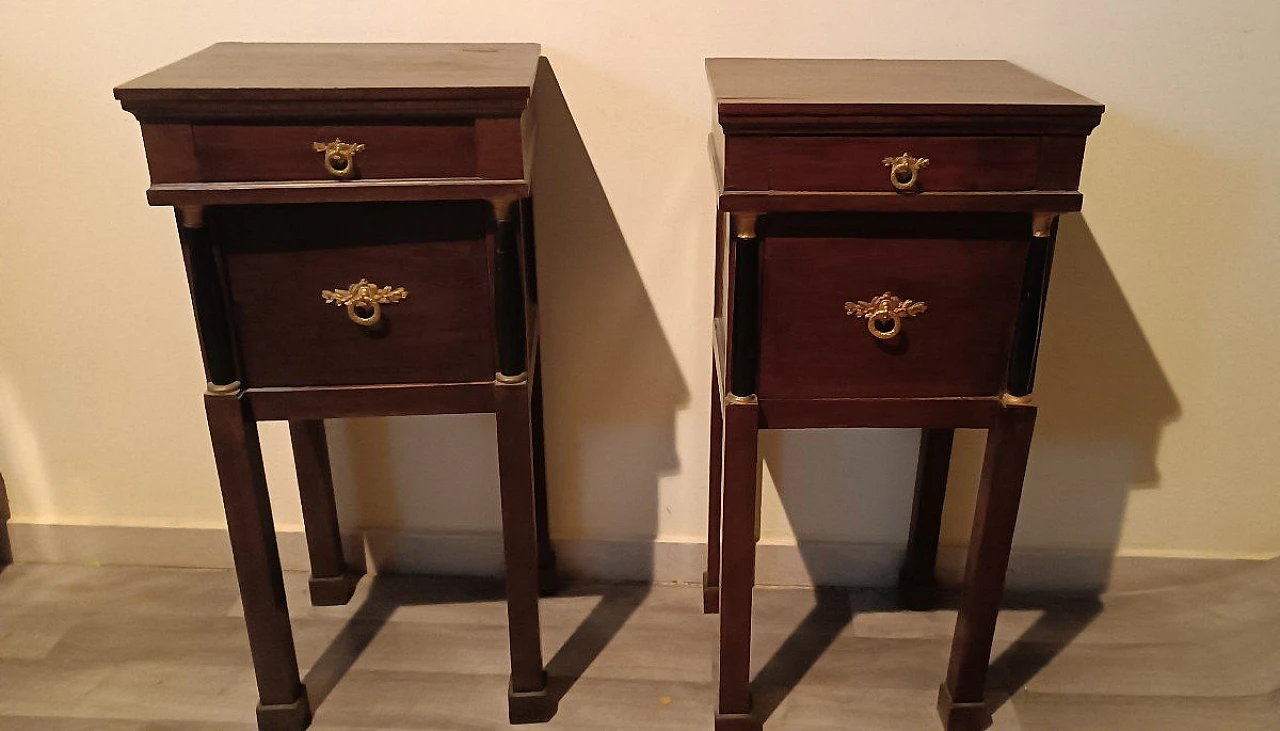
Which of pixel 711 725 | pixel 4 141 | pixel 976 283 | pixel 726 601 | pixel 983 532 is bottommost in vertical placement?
pixel 711 725

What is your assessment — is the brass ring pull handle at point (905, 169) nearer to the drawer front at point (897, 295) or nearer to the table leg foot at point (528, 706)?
the drawer front at point (897, 295)

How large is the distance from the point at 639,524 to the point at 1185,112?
3.71 ft

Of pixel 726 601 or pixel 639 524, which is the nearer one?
pixel 726 601

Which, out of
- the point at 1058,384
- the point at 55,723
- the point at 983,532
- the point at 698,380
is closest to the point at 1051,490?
the point at 1058,384

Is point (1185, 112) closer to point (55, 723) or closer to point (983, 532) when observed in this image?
point (983, 532)

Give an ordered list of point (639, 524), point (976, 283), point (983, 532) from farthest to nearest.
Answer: point (639, 524), point (983, 532), point (976, 283)

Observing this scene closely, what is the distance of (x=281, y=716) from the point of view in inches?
59.6

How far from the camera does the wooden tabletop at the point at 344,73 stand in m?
1.14

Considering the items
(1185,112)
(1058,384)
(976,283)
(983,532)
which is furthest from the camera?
(1058,384)

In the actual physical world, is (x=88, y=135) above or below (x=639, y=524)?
above

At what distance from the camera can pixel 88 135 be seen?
5.26 ft

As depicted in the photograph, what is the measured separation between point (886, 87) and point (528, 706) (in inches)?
41.1

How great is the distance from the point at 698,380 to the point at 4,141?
1.21m

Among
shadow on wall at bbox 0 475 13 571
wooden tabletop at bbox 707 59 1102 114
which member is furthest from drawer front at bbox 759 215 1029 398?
shadow on wall at bbox 0 475 13 571
